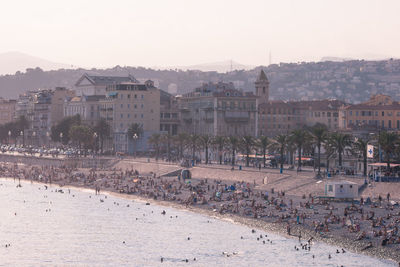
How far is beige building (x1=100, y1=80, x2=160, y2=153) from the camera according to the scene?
555 ft

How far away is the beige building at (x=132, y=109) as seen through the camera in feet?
555

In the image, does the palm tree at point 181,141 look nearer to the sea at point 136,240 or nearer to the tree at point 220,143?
the tree at point 220,143

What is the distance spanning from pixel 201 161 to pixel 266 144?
892 inches

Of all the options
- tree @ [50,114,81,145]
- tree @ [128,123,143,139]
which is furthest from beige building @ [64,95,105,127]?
tree @ [128,123,143,139]

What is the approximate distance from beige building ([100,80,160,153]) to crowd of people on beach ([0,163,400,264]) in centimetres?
3624

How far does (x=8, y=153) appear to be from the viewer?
605 feet

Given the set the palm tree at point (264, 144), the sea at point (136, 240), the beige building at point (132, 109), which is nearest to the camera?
the sea at point (136, 240)

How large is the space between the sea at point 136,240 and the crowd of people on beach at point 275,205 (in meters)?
2.57

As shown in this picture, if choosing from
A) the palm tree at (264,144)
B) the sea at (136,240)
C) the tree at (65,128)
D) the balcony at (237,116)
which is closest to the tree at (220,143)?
the palm tree at (264,144)

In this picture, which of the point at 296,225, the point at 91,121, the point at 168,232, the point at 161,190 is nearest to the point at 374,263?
the point at 296,225

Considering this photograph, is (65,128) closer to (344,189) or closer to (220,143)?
(220,143)

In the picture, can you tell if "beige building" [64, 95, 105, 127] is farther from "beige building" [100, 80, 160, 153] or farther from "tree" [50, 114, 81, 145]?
"beige building" [100, 80, 160, 153]

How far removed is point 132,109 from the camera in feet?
559

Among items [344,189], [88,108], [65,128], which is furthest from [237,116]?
[344,189]
